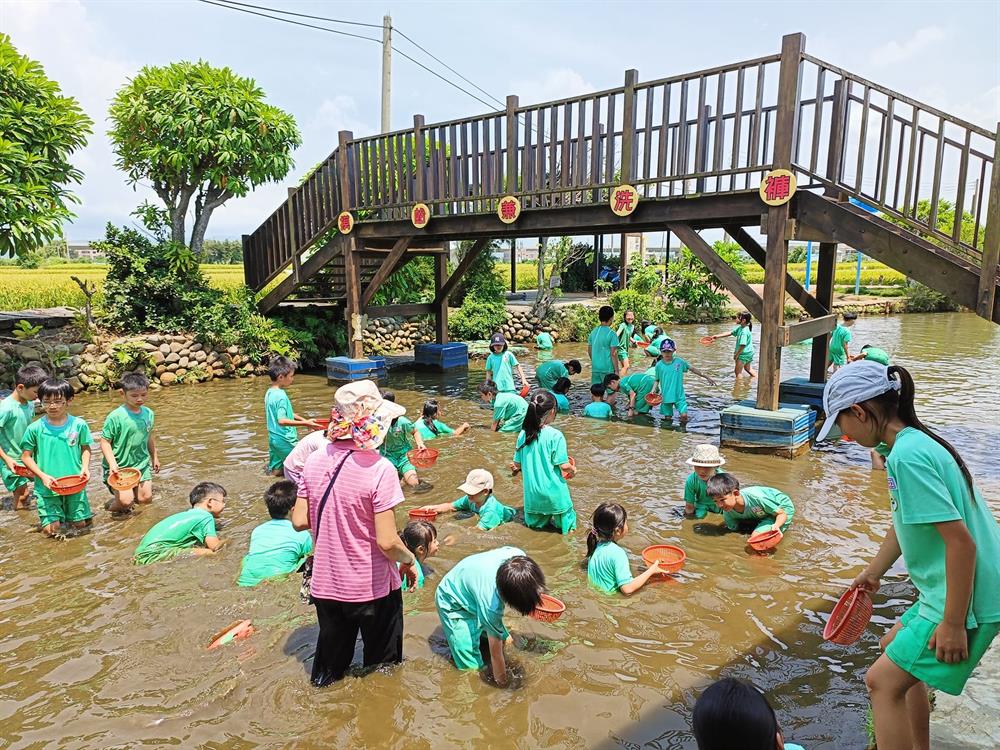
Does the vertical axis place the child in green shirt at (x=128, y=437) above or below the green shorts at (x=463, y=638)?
above

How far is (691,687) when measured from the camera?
3.82 meters

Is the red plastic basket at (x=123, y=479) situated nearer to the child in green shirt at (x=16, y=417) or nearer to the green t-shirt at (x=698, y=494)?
the child in green shirt at (x=16, y=417)

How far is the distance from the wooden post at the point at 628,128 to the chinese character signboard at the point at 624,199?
13 cm

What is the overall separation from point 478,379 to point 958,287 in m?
9.52

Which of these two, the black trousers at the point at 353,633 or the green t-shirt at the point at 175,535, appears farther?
the green t-shirt at the point at 175,535

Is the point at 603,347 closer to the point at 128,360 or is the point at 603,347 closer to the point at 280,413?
the point at 280,413

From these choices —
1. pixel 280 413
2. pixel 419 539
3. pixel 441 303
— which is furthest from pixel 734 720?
pixel 441 303

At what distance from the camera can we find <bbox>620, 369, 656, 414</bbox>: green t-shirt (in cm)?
1059

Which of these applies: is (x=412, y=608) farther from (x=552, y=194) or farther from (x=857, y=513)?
(x=552, y=194)

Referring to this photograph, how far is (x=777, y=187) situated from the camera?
820cm

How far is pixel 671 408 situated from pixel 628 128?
13.9ft

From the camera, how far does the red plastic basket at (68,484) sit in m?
5.80

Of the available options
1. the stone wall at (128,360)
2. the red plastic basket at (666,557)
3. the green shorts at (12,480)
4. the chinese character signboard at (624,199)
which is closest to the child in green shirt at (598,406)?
the chinese character signboard at (624,199)

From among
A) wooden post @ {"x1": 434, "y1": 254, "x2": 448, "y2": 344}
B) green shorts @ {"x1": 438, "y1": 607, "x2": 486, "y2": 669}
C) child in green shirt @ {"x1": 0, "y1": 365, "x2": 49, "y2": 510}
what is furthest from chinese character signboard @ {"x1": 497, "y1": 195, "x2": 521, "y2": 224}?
green shorts @ {"x1": 438, "y1": 607, "x2": 486, "y2": 669}
